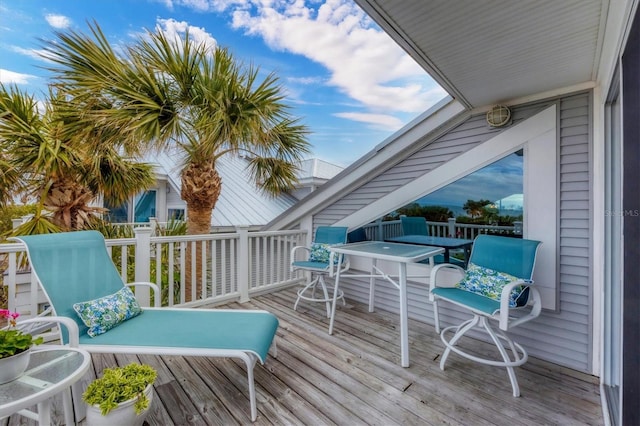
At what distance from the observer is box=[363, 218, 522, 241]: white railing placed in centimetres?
287

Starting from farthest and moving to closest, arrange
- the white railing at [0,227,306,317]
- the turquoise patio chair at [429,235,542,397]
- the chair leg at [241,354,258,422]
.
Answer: the white railing at [0,227,306,317] → the turquoise patio chair at [429,235,542,397] → the chair leg at [241,354,258,422]

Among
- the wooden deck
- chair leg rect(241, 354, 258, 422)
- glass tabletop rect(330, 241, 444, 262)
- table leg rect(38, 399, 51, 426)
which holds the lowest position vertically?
the wooden deck

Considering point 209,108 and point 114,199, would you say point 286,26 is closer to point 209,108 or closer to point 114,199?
point 209,108

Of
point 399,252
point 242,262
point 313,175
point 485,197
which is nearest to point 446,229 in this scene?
point 485,197

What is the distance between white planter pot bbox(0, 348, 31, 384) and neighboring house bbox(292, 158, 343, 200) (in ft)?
17.5

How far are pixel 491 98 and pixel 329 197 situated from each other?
2.52 m

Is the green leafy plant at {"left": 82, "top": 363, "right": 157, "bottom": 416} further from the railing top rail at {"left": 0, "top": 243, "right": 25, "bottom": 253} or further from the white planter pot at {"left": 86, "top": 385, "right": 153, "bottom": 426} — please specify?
the railing top rail at {"left": 0, "top": 243, "right": 25, "bottom": 253}

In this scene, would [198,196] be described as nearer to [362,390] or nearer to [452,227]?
[362,390]

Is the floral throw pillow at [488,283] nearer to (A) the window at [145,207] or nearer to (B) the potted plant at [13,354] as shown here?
(B) the potted plant at [13,354]

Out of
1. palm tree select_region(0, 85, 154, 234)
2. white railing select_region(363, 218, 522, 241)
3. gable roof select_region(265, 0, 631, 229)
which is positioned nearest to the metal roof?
gable roof select_region(265, 0, 631, 229)

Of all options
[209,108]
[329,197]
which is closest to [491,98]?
[329,197]

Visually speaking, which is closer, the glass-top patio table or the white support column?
the glass-top patio table

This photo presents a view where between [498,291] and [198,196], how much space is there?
155 inches

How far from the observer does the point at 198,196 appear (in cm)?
407
